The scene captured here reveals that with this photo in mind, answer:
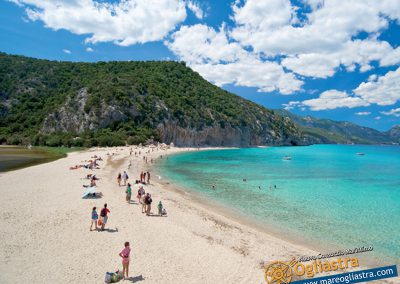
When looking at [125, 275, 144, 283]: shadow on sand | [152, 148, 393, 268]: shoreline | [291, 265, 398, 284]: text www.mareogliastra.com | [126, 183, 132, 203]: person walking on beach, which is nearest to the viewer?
[125, 275, 144, 283]: shadow on sand

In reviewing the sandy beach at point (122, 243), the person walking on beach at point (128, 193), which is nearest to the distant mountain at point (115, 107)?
the person walking on beach at point (128, 193)

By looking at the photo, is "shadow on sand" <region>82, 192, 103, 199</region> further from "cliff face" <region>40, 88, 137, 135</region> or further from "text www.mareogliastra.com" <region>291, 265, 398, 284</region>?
"cliff face" <region>40, 88, 137, 135</region>

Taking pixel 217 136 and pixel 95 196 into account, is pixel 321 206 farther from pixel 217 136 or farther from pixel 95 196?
pixel 217 136

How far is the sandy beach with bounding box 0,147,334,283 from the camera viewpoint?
964cm

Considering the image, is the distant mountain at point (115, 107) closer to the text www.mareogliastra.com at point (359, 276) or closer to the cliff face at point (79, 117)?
the cliff face at point (79, 117)

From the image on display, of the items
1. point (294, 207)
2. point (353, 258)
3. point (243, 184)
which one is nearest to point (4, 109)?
point (243, 184)

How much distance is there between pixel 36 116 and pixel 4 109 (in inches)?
579

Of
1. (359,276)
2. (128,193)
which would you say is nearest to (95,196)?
(128,193)

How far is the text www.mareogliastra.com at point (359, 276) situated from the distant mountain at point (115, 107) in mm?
72013

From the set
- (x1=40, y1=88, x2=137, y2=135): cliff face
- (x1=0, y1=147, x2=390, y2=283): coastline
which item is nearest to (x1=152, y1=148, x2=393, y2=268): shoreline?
(x1=0, y1=147, x2=390, y2=283): coastline

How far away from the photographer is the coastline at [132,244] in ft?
31.7

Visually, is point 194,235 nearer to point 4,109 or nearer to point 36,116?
point 36,116

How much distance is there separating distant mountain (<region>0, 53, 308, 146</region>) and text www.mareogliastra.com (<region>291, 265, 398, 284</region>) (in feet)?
236

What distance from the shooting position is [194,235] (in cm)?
1390
